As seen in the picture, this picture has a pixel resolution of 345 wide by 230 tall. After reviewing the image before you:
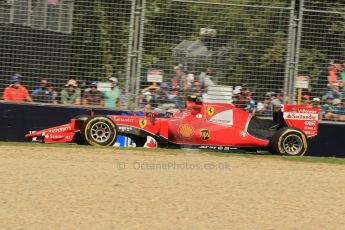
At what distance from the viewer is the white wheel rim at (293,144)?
10797 millimetres

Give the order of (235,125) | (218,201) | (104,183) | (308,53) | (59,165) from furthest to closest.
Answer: (308,53) < (235,125) < (59,165) < (104,183) < (218,201)

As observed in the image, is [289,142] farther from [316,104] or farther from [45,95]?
[45,95]

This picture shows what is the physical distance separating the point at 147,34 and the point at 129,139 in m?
1.92

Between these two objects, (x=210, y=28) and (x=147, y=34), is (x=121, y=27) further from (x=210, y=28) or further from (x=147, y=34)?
(x=210, y=28)

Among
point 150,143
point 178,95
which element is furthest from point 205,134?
point 178,95

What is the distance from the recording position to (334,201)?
22.2 feet

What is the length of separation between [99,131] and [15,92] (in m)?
1.75

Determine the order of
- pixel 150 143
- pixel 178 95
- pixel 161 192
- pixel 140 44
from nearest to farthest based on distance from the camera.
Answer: pixel 161 192 → pixel 150 143 → pixel 140 44 → pixel 178 95

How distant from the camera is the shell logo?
10.6 metres

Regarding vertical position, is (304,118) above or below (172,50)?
below

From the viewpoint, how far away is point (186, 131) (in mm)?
10602

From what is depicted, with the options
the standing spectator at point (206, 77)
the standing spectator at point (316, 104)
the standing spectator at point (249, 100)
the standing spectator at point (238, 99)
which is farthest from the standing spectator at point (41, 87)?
the standing spectator at point (316, 104)

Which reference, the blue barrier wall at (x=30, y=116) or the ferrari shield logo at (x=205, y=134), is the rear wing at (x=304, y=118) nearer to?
the ferrari shield logo at (x=205, y=134)

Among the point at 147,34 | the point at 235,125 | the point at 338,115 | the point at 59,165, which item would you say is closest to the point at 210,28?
the point at 147,34
